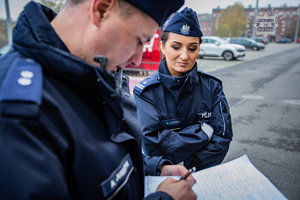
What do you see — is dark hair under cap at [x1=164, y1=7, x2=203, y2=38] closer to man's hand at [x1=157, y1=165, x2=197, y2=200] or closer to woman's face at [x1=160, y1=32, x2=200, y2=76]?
woman's face at [x1=160, y1=32, x2=200, y2=76]

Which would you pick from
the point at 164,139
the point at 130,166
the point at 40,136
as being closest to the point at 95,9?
the point at 40,136

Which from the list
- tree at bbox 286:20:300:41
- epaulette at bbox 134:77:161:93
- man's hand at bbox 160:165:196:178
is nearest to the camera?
man's hand at bbox 160:165:196:178

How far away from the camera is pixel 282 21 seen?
61812 millimetres

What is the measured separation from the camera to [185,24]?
168 cm

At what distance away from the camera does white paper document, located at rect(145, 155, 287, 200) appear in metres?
1.04

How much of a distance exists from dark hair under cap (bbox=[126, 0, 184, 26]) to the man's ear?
8 cm

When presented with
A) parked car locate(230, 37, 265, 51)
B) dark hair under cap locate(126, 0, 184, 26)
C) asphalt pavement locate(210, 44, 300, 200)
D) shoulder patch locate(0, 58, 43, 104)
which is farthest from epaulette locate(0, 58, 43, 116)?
parked car locate(230, 37, 265, 51)

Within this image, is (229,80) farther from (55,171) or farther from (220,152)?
(55,171)

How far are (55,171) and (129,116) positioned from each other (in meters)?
0.49

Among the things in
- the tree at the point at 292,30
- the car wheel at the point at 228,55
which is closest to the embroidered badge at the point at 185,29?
the car wheel at the point at 228,55

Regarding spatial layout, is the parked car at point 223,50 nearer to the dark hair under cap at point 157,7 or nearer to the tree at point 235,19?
the dark hair under cap at point 157,7

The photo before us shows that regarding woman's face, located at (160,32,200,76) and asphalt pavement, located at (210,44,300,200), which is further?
asphalt pavement, located at (210,44,300,200)

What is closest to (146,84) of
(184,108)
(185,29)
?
(184,108)

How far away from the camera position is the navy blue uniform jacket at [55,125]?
0.52 m
